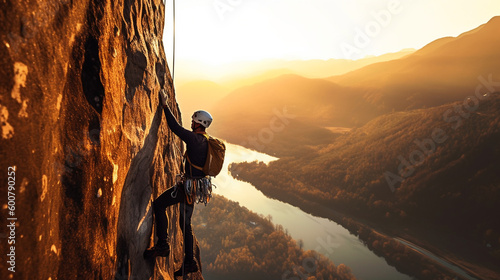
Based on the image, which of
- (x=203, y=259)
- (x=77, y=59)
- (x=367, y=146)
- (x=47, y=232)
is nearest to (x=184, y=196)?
(x=47, y=232)

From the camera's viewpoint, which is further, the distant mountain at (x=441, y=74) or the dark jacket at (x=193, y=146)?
the distant mountain at (x=441, y=74)

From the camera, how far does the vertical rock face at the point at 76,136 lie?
1.71 m

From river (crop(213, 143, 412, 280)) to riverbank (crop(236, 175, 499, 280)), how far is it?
1.40 metres

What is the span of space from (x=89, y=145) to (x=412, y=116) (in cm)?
8079

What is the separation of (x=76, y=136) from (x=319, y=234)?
158 feet

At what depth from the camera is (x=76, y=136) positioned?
236cm

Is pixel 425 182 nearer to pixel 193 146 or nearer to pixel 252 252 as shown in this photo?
pixel 252 252

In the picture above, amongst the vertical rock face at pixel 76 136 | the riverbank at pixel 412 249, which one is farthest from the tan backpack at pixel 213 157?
the riverbank at pixel 412 249

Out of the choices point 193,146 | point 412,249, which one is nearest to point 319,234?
point 412,249

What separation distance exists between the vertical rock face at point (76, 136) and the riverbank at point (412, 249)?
148 feet

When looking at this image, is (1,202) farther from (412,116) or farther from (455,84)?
(455,84)

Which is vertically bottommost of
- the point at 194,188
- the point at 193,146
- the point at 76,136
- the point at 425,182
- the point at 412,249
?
the point at 412,249

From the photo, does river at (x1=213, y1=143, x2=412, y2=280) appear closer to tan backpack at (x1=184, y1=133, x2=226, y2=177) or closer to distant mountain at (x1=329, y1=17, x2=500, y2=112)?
tan backpack at (x1=184, y1=133, x2=226, y2=177)

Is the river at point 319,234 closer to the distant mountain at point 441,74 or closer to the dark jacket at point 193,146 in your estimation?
the dark jacket at point 193,146
